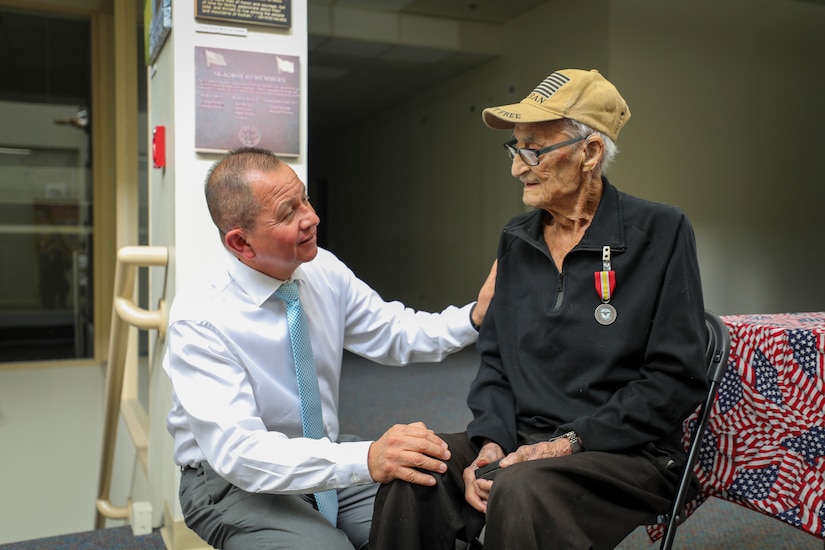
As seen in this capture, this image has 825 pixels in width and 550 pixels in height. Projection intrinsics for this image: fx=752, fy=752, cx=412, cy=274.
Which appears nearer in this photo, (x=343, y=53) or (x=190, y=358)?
(x=190, y=358)

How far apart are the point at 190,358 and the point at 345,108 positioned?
412 inches

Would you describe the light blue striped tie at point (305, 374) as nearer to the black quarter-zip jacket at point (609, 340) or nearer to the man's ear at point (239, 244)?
the man's ear at point (239, 244)

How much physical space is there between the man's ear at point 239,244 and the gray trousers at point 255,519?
19.1 inches

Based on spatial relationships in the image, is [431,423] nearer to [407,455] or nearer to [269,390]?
[269,390]

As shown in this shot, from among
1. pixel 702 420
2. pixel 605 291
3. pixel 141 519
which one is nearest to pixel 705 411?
pixel 702 420

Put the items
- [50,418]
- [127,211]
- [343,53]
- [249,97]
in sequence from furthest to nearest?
[343,53]
[50,418]
[127,211]
[249,97]

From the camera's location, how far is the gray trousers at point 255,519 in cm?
149

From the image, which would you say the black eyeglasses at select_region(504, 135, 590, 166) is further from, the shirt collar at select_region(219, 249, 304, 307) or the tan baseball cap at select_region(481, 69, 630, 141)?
the shirt collar at select_region(219, 249, 304, 307)

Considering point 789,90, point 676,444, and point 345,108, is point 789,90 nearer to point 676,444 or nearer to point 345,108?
point 345,108

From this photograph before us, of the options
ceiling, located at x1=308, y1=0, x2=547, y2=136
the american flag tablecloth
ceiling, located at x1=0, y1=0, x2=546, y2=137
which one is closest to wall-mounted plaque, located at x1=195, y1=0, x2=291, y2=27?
the american flag tablecloth

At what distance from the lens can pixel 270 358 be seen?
163 centimetres

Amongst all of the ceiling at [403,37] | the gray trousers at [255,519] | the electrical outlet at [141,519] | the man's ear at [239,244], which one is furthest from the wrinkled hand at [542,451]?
Answer: the ceiling at [403,37]

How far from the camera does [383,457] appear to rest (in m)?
1.42

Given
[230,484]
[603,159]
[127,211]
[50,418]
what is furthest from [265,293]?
[50,418]
